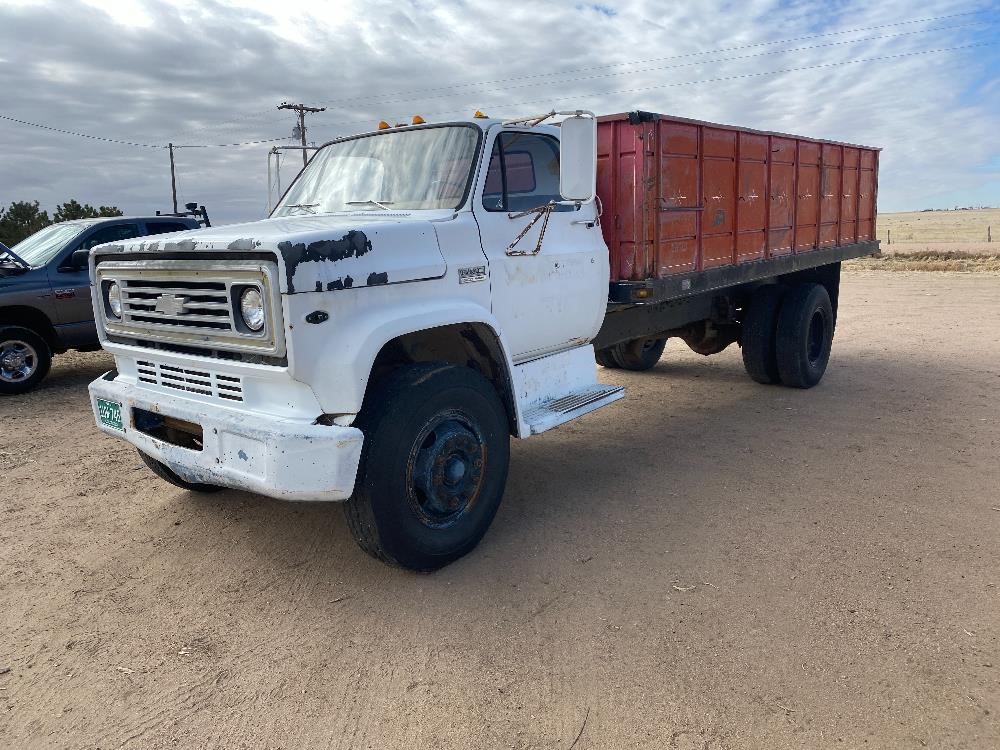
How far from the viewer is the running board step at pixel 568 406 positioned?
164 inches

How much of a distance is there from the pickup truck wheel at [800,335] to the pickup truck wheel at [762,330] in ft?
0.25

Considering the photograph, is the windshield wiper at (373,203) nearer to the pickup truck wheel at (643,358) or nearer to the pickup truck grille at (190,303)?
the pickup truck grille at (190,303)

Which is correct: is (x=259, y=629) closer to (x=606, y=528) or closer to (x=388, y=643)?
(x=388, y=643)

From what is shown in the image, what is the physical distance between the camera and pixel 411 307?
11.2 ft

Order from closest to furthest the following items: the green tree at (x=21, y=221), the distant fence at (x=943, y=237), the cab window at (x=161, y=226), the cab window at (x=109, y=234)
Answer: the cab window at (x=109, y=234) < the cab window at (x=161, y=226) < the green tree at (x=21, y=221) < the distant fence at (x=943, y=237)

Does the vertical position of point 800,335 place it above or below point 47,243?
below

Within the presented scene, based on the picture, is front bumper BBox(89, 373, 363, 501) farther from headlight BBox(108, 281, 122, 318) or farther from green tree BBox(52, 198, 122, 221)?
green tree BBox(52, 198, 122, 221)

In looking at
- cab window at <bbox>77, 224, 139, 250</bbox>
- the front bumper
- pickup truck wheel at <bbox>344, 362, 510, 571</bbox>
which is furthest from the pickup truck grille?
cab window at <bbox>77, 224, 139, 250</bbox>

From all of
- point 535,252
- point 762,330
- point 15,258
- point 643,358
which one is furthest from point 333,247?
point 15,258

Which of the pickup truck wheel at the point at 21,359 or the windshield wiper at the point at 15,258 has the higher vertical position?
the windshield wiper at the point at 15,258

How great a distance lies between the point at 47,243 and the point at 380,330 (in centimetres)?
744

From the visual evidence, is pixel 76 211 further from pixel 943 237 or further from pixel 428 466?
pixel 943 237

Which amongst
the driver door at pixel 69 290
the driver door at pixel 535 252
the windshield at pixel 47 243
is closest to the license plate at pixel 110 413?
the driver door at pixel 535 252

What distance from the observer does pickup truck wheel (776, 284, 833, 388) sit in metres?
7.20
